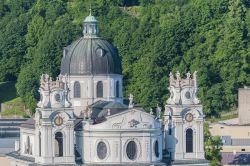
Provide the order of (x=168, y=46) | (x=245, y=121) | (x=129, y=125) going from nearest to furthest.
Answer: (x=129, y=125), (x=245, y=121), (x=168, y=46)

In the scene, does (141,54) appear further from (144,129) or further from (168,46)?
(144,129)

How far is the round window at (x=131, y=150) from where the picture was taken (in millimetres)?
152125

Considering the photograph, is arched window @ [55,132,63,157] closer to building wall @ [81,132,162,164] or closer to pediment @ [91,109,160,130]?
building wall @ [81,132,162,164]

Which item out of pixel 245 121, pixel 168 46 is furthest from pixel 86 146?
pixel 168 46

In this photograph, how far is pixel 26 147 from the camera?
156500mm

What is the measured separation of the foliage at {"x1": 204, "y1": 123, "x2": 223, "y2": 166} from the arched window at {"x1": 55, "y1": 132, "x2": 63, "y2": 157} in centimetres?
1282

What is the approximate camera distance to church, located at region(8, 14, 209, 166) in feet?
498

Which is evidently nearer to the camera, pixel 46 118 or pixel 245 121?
pixel 46 118

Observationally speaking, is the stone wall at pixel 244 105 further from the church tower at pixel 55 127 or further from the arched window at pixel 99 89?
the church tower at pixel 55 127

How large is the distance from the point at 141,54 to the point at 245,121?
59.2ft

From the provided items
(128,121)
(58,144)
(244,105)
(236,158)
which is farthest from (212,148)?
(244,105)

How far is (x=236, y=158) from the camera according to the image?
166875 millimetres

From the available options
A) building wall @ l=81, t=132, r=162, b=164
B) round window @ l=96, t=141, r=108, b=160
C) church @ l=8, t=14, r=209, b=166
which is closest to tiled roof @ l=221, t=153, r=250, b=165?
church @ l=8, t=14, r=209, b=166

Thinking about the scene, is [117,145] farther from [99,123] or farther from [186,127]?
[186,127]
